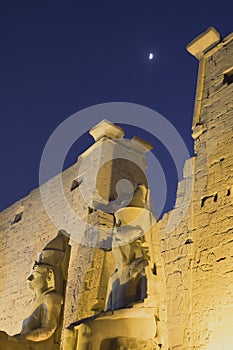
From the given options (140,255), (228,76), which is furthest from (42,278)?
(228,76)

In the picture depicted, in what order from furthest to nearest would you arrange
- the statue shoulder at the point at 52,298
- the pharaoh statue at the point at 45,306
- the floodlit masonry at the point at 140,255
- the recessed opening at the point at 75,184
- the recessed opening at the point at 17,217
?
the recessed opening at the point at 17,217 < the recessed opening at the point at 75,184 < the statue shoulder at the point at 52,298 < the pharaoh statue at the point at 45,306 < the floodlit masonry at the point at 140,255

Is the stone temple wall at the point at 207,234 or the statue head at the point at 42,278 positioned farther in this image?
the stone temple wall at the point at 207,234

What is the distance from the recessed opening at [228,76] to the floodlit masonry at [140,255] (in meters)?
0.01

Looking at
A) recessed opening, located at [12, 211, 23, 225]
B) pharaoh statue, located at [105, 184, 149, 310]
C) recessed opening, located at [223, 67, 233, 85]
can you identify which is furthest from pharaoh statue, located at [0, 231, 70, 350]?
recessed opening, located at [12, 211, 23, 225]

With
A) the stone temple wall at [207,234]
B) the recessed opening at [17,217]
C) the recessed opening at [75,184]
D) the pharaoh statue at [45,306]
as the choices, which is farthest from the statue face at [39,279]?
the recessed opening at [17,217]

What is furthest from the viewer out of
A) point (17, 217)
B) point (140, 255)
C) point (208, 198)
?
point (17, 217)

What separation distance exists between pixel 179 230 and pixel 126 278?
9.59 ft

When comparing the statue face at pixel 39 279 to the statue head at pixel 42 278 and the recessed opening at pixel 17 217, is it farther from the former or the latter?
the recessed opening at pixel 17 217

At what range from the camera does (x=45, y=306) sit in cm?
494

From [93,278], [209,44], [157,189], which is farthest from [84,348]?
[157,189]

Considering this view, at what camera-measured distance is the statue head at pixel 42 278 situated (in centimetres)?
507

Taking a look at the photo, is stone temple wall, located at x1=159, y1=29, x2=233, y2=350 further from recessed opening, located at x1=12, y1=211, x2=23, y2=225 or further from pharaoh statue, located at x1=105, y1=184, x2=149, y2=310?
recessed opening, located at x1=12, y1=211, x2=23, y2=225

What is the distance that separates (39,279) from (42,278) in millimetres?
30

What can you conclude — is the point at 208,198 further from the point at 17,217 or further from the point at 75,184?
the point at 17,217
